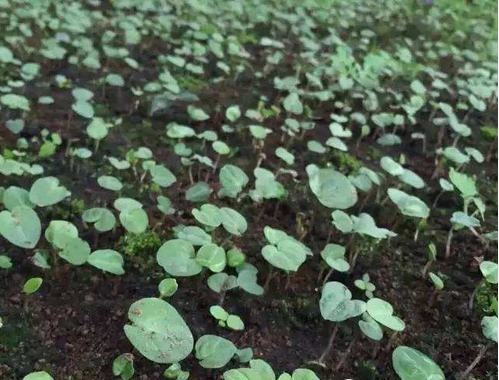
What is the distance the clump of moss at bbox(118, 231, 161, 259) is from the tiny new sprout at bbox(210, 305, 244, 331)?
1.00ft

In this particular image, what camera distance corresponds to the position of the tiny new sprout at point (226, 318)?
1288 mm

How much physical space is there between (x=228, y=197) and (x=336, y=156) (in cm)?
53

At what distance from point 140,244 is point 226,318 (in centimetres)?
37

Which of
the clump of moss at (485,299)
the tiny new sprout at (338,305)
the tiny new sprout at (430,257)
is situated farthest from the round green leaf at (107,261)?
the clump of moss at (485,299)

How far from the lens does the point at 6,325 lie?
127cm

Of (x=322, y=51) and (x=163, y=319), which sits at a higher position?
(x=163, y=319)

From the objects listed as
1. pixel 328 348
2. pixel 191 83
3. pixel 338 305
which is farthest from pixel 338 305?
pixel 191 83

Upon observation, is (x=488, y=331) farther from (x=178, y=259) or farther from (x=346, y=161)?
(x=346, y=161)

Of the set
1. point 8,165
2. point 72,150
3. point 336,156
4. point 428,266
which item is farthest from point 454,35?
point 8,165

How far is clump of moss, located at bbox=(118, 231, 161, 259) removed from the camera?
1525 millimetres

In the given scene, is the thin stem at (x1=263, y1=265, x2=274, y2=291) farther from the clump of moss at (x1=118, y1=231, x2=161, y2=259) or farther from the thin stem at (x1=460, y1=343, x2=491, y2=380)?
the thin stem at (x1=460, y1=343, x2=491, y2=380)

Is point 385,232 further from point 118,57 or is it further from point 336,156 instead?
point 118,57

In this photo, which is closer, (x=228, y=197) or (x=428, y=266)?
(x=428, y=266)

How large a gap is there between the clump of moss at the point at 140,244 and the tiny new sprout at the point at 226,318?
12.0 inches
